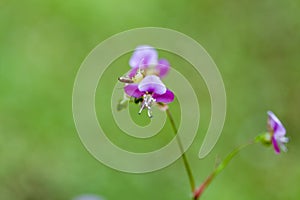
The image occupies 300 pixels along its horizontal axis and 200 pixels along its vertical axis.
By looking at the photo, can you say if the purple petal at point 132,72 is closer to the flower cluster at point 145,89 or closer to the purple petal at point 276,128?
the flower cluster at point 145,89

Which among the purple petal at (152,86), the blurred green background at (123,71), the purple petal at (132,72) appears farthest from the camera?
the blurred green background at (123,71)

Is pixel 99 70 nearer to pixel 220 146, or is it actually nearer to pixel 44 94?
pixel 44 94

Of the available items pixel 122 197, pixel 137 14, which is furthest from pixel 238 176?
pixel 137 14

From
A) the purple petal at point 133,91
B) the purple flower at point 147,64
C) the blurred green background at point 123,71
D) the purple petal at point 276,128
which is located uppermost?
the blurred green background at point 123,71

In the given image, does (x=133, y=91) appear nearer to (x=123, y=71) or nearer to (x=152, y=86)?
(x=152, y=86)

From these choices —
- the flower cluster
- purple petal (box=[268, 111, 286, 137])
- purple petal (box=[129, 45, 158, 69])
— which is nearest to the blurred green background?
purple petal (box=[129, 45, 158, 69])

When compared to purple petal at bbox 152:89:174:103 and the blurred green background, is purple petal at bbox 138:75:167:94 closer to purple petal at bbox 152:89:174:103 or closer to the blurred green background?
purple petal at bbox 152:89:174:103

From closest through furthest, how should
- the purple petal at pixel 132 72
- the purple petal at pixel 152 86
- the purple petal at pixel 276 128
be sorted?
the purple petal at pixel 152 86, the purple petal at pixel 132 72, the purple petal at pixel 276 128

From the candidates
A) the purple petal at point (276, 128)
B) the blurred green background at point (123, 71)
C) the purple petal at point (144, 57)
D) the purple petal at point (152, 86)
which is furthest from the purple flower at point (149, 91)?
the blurred green background at point (123, 71)
